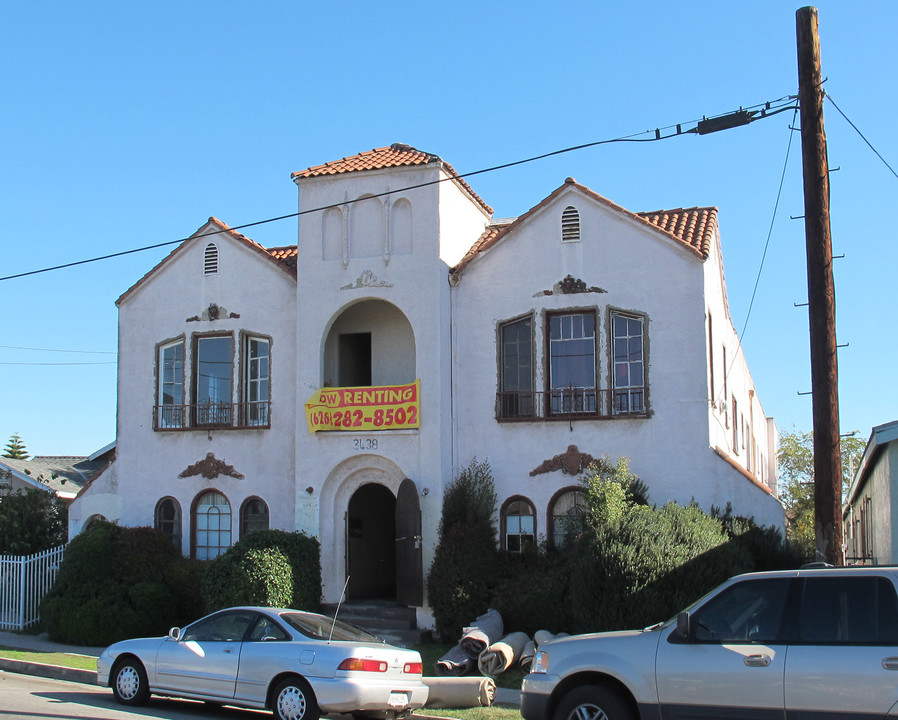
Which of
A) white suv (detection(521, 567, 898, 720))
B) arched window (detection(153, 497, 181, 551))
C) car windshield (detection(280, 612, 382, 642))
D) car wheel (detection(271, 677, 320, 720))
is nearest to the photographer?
white suv (detection(521, 567, 898, 720))

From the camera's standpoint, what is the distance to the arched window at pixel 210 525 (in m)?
21.9

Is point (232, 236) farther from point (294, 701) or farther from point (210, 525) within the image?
point (294, 701)

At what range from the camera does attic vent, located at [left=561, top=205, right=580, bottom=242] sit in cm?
1988

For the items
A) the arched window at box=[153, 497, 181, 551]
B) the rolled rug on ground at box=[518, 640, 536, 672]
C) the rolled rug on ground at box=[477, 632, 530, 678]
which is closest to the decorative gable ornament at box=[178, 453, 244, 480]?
the arched window at box=[153, 497, 181, 551]

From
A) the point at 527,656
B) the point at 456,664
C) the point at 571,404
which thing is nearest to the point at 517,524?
the point at 571,404

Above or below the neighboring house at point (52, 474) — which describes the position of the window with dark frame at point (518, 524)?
below

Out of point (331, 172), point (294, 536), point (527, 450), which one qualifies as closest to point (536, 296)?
point (527, 450)

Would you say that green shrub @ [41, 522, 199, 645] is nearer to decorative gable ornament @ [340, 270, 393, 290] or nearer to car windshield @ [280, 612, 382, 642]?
decorative gable ornament @ [340, 270, 393, 290]

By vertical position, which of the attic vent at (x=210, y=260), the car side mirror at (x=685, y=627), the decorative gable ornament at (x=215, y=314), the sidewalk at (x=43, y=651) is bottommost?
the sidewalk at (x=43, y=651)

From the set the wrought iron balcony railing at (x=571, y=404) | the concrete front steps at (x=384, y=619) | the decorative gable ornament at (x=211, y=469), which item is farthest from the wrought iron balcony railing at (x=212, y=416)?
the wrought iron balcony railing at (x=571, y=404)

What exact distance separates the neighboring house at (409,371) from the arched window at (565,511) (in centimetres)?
4

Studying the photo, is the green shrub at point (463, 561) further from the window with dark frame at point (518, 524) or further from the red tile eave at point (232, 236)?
the red tile eave at point (232, 236)

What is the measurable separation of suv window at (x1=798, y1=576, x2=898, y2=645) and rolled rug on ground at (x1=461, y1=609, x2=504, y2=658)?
772cm

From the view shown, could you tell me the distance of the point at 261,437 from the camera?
71.4 feet
